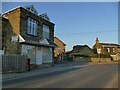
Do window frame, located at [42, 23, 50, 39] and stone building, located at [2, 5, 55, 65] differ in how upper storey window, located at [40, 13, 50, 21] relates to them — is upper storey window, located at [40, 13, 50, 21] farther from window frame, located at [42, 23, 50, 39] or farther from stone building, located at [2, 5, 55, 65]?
window frame, located at [42, 23, 50, 39]

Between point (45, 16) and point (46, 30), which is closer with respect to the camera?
point (46, 30)

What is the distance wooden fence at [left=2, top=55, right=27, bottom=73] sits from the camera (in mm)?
22216

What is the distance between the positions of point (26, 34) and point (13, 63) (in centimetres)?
731

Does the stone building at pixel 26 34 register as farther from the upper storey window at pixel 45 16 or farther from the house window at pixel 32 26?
the upper storey window at pixel 45 16

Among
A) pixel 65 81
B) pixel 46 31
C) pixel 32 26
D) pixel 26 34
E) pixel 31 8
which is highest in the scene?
pixel 31 8

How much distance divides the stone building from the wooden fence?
3509 millimetres

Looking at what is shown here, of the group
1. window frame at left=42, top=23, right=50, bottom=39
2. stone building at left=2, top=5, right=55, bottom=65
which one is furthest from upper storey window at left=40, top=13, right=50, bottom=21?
window frame at left=42, top=23, right=50, bottom=39

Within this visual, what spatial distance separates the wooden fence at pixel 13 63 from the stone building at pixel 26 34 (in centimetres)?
351

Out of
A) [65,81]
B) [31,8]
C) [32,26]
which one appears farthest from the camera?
[31,8]

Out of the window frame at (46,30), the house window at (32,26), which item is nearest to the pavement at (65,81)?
the house window at (32,26)

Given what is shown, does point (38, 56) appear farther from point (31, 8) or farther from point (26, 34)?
point (31, 8)

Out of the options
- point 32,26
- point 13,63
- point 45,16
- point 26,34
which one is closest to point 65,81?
point 13,63

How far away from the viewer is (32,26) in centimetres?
3189

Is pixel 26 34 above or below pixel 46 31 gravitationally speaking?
below
